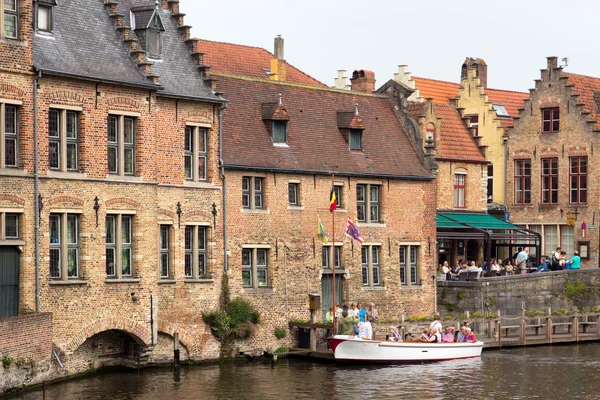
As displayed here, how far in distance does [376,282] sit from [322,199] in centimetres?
371

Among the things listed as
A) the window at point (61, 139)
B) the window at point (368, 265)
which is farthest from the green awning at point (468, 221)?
the window at point (61, 139)

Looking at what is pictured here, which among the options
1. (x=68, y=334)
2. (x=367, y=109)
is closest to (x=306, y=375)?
(x=68, y=334)

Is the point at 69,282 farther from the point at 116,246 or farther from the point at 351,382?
the point at 351,382

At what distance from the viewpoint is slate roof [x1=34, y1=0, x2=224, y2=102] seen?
33.4 metres

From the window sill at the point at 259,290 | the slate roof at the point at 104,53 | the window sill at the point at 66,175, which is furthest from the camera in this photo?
the window sill at the point at 259,290

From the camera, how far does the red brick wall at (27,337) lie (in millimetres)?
29578

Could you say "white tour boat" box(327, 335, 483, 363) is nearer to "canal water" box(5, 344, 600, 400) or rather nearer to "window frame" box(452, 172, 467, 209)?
"canal water" box(5, 344, 600, 400)

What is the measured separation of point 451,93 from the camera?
6638 cm

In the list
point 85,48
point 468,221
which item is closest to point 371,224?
point 468,221

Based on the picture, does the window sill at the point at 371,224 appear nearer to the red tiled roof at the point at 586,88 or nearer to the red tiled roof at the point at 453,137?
the red tiled roof at the point at 453,137

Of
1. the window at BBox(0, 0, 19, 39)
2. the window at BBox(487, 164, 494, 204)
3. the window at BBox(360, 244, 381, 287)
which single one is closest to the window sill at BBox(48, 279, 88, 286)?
the window at BBox(0, 0, 19, 39)

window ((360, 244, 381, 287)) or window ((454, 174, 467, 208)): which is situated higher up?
window ((454, 174, 467, 208))

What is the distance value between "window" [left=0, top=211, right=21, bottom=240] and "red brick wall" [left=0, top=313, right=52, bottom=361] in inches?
82.8

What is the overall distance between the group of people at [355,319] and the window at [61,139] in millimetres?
9635
